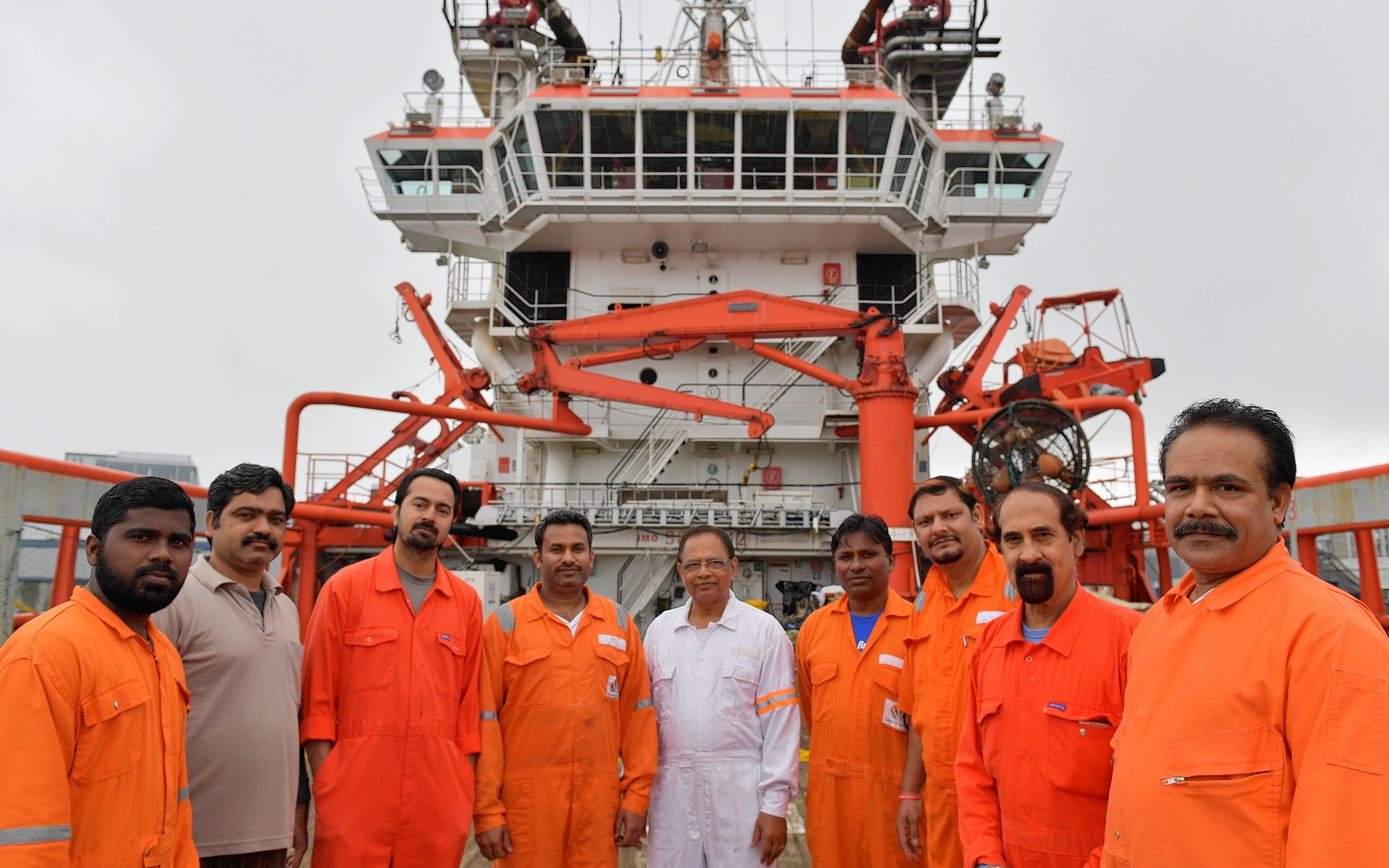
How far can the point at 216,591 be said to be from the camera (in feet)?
9.42

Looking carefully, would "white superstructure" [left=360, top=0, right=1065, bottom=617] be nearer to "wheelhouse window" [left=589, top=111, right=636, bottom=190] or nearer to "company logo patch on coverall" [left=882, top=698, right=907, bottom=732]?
"wheelhouse window" [left=589, top=111, right=636, bottom=190]

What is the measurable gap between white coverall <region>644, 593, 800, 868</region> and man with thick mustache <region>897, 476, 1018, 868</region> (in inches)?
19.7

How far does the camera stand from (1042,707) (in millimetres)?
2504

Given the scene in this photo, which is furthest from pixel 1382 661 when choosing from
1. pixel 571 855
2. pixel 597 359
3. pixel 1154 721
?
pixel 597 359

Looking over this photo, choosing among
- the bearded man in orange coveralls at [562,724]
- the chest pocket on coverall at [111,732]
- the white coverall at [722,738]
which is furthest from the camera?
the white coverall at [722,738]

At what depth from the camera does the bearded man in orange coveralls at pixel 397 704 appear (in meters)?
3.01

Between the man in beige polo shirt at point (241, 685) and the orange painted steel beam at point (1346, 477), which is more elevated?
the orange painted steel beam at point (1346, 477)

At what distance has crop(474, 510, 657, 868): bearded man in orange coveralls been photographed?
3.27 m

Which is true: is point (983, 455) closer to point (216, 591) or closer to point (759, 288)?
point (759, 288)

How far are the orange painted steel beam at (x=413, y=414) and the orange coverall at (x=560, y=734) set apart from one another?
972cm

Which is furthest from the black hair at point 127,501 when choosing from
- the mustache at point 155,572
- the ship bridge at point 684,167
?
the ship bridge at point 684,167

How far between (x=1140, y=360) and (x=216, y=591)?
14822 mm

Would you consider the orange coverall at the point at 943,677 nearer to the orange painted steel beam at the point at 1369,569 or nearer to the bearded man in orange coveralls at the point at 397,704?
the bearded man in orange coveralls at the point at 397,704

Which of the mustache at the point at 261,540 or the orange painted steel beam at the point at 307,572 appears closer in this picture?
the mustache at the point at 261,540
